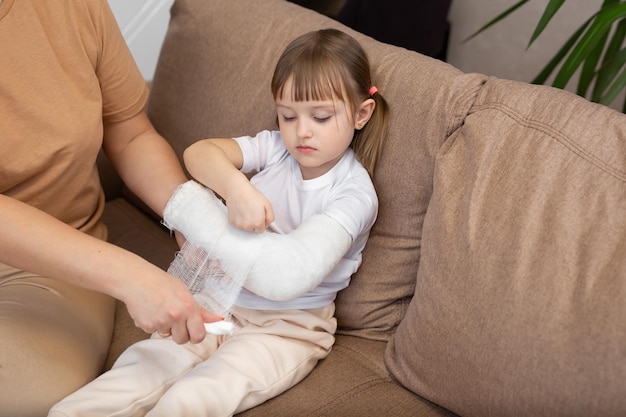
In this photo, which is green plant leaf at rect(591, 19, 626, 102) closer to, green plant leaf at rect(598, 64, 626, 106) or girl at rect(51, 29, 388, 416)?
green plant leaf at rect(598, 64, 626, 106)

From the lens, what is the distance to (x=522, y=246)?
105 centimetres

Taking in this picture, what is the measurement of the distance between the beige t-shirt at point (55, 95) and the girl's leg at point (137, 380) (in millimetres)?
325

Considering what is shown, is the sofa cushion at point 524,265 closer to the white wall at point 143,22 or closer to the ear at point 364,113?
the ear at point 364,113

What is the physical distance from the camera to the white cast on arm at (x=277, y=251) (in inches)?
44.1

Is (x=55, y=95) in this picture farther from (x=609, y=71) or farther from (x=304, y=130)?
(x=609, y=71)

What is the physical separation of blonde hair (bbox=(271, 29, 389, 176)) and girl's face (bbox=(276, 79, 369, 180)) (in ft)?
0.05

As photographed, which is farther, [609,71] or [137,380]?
[609,71]

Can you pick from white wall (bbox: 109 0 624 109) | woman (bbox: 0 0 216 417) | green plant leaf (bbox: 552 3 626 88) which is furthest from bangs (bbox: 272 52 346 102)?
white wall (bbox: 109 0 624 109)

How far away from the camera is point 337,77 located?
1.20m

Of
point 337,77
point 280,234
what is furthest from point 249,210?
point 337,77

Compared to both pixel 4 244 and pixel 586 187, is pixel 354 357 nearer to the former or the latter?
pixel 586 187

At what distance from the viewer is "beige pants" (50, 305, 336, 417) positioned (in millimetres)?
1092

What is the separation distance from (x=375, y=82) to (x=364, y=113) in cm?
9

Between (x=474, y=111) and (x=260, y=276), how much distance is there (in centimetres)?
45
